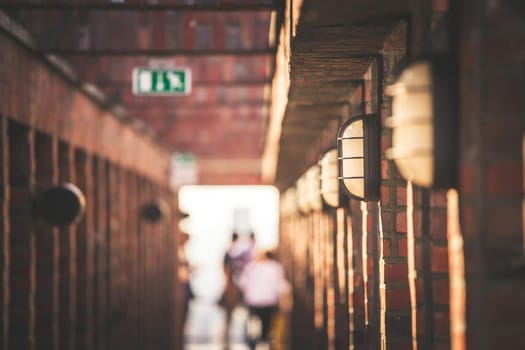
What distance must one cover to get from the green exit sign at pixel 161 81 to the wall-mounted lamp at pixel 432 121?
5163 millimetres

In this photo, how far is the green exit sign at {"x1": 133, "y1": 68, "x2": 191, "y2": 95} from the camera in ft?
24.3

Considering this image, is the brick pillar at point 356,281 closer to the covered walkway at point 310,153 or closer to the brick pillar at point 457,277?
the covered walkway at point 310,153

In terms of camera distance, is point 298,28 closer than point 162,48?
Yes

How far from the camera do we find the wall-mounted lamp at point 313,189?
6.38 metres

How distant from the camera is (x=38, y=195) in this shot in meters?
5.96

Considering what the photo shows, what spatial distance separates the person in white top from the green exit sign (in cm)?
399

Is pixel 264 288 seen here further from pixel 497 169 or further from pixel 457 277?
pixel 497 169

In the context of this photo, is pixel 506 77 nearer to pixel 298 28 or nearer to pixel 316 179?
pixel 298 28

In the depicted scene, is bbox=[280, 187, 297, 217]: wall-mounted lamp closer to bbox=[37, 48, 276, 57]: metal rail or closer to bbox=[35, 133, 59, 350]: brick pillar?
bbox=[35, 133, 59, 350]: brick pillar

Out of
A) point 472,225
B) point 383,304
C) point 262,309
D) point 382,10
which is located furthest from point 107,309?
point 472,225

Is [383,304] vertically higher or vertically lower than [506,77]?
lower

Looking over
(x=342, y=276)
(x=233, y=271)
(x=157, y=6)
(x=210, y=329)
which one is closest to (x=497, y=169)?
(x=157, y=6)

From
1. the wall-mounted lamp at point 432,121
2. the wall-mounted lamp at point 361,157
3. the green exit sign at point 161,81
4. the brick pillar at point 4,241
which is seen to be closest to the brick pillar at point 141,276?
the green exit sign at point 161,81

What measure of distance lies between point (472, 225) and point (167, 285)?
48.7 ft
